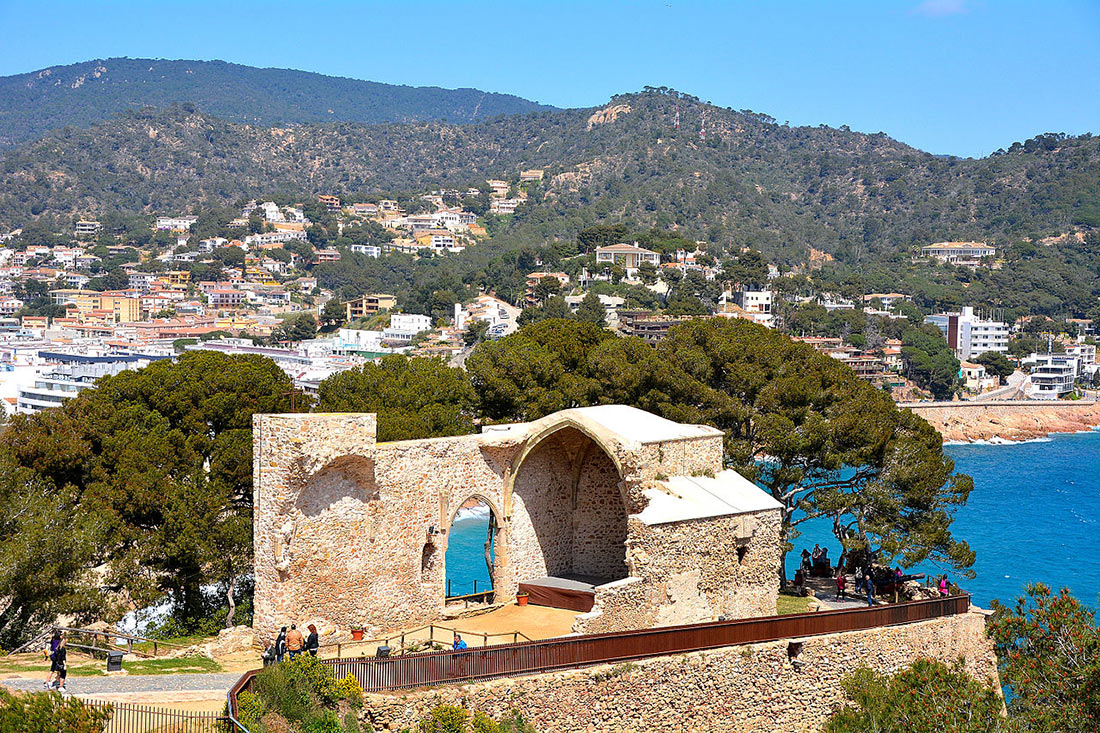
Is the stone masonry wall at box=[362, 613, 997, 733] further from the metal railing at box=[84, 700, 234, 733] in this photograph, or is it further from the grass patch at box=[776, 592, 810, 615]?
the grass patch at box=[776, 592, 810, 615]

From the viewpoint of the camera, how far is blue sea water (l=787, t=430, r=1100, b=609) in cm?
3559

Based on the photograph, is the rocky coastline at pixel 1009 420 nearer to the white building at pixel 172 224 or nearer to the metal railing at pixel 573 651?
the metal railing at pixel 573 651

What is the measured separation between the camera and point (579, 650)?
1217 centimetres

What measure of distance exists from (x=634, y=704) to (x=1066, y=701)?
4.60 metres

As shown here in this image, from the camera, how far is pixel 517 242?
147500 mm

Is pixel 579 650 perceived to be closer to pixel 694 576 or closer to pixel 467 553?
pixel 694 576

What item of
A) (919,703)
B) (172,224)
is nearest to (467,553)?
(919,703)

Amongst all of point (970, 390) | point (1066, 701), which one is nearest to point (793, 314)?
point (970, 390)

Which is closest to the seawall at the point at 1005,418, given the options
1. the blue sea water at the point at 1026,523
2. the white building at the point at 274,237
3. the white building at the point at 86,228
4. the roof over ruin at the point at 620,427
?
the blue sea water at the point at 1026,523

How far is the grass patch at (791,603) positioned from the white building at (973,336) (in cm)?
9165

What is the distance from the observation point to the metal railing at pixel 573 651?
11266mm

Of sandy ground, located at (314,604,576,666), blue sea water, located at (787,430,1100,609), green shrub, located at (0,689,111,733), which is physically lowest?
blue sea water, located at (787,430,1100,609)

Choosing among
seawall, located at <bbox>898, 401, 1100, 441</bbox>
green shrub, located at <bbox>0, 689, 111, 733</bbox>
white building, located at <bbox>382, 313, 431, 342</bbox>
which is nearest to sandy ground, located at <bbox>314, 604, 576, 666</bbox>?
green shrub, located at <bbox>0, 689, 111, 733</bbox>

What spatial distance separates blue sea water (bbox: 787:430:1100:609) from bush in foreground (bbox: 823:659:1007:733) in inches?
256
